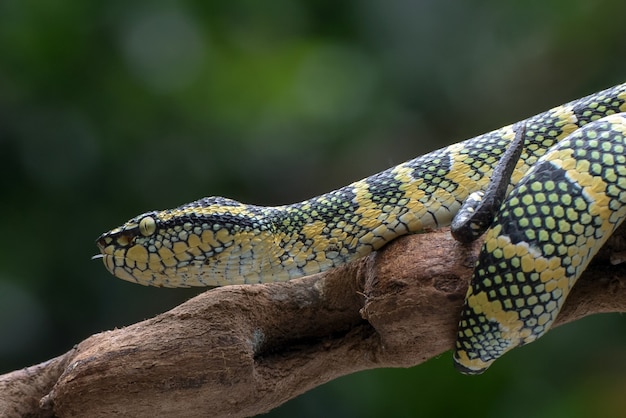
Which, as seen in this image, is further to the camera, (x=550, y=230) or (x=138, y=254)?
(x=138, y=254)

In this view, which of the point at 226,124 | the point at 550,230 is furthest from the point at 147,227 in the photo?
the point at 226,124

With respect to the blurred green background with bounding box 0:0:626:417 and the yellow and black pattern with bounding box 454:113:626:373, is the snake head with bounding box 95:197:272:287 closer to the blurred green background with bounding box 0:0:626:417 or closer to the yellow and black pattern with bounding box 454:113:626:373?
the yellow and black pattern with bounding box 454:113:626:373

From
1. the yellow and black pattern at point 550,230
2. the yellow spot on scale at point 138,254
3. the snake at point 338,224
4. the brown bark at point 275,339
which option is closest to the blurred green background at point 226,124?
the brown bark at point 275,339

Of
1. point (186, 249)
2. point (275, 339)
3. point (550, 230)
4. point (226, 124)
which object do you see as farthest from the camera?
point (226, 124)

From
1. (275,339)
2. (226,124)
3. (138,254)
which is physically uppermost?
(138,254)

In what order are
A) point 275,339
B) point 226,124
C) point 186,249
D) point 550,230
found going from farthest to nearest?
point 226,124 < point 275,339 < point 186,249 < point 550,230

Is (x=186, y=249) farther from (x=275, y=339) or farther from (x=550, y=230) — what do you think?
(x=550, y=230)

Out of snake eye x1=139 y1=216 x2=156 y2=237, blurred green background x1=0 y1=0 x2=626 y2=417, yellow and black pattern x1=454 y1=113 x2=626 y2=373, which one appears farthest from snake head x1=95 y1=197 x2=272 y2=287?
blurred green background x1=0 y1=0 x2=626 y2=417

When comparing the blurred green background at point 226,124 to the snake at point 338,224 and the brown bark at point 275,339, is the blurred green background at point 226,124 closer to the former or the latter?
the brown bark at point 275,339
